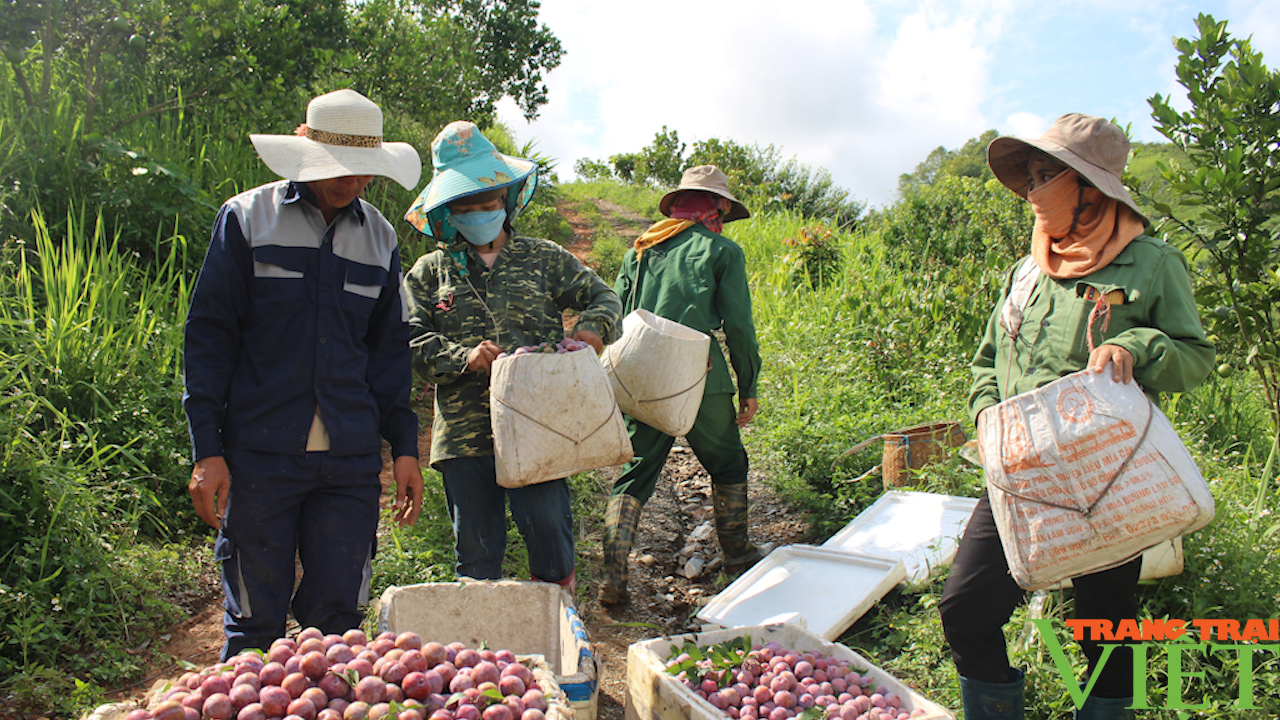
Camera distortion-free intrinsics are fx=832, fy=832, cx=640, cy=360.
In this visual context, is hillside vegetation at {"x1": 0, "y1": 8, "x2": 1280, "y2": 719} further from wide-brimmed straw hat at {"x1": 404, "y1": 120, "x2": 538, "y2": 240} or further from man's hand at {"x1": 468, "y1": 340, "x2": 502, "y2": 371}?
wide-brimmed straw hat at {"x1": 404, "y1": 120, "x2": 538, "y2": 240}

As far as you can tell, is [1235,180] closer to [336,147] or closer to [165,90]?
[336,147]

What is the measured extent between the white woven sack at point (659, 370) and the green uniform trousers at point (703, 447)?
0.31 m

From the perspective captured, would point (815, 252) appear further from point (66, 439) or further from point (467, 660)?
point (467, 660)

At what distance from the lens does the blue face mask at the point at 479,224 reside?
2533 millimetres

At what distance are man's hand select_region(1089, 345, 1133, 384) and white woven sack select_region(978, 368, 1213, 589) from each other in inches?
0.7

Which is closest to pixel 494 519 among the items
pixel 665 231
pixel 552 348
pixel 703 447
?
pixel 552 348

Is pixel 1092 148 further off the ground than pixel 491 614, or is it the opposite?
pixel 1092 148

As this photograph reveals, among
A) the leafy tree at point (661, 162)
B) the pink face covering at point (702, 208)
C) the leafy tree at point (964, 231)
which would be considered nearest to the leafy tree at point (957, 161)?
the leafy tree at point (661, 162)

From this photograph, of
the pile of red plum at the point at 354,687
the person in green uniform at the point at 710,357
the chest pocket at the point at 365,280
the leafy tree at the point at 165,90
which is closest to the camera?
the pile of red plum at the point at 354,687

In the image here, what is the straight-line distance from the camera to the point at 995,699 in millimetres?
2086

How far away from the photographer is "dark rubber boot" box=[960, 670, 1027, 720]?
2.08 metres

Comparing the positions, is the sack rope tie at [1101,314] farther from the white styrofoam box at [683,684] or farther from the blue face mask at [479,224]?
the blue face mask at [479,224]

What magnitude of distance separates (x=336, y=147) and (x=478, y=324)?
2.19ft

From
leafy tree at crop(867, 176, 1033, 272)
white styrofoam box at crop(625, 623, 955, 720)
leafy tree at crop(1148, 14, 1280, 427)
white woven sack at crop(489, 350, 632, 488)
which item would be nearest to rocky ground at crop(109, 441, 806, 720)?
white styrofoam box at crop(625, 623, 955, 720)
